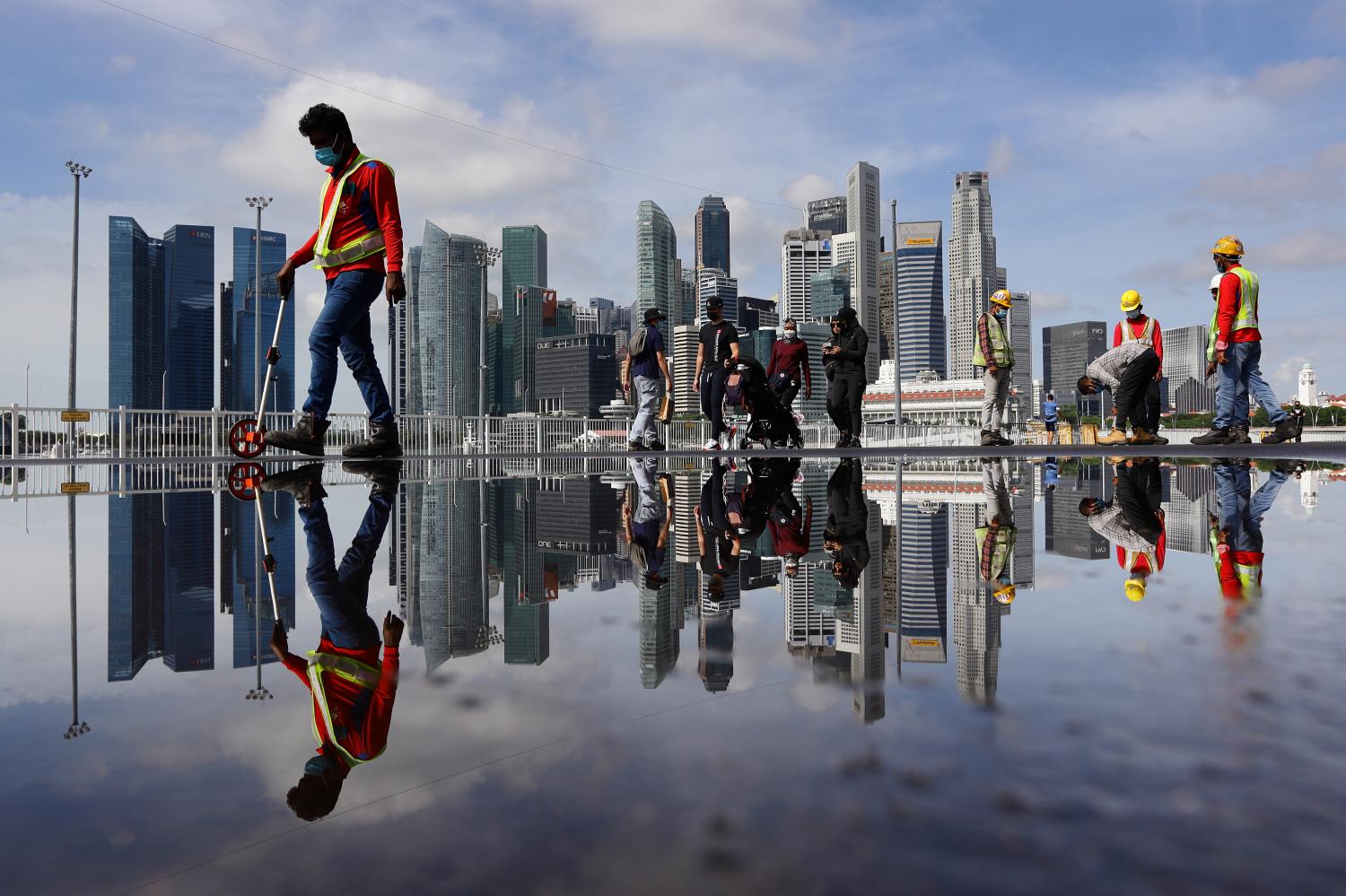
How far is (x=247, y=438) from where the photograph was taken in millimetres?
12016

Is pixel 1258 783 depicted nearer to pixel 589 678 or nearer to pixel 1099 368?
pixel 589 678

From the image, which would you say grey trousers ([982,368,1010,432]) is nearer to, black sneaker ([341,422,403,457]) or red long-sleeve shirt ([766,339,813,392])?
red long-sleeve shirt ([766,339,813,392])

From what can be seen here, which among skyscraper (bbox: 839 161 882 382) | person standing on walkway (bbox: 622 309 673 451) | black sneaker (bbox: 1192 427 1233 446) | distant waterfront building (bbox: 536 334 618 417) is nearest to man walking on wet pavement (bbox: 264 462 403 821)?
person standing on walkway (bbox: 622 309 673 451)

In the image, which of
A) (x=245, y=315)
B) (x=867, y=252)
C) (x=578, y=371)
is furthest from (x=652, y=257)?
(x=867, y=252)

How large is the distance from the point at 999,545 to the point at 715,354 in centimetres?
1020

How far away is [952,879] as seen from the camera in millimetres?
804

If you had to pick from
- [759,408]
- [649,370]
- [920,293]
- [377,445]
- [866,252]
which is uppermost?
[920,293]

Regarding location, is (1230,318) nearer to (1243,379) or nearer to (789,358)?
(1243,379)

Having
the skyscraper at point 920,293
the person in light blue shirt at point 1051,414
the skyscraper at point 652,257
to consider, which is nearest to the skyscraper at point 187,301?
the skyscraper at point 652,257

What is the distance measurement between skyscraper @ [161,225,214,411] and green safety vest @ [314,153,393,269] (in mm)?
150207

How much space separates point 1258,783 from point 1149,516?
3.66 meters

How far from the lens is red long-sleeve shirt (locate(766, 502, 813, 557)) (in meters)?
3.44

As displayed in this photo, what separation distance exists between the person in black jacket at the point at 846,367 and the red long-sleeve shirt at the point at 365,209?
722cm

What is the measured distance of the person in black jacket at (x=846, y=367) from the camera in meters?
13.0
